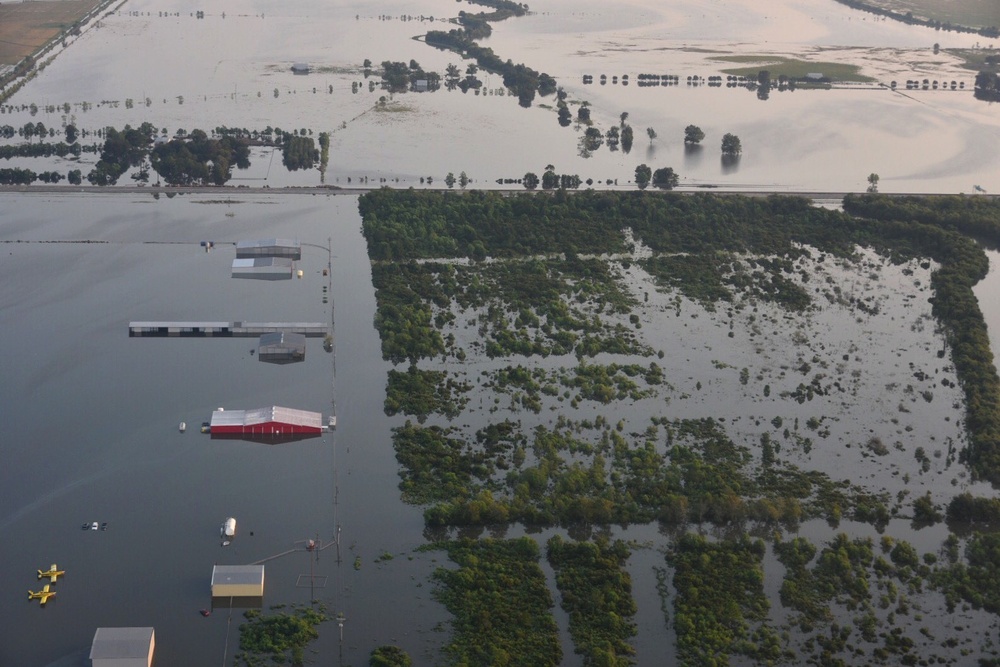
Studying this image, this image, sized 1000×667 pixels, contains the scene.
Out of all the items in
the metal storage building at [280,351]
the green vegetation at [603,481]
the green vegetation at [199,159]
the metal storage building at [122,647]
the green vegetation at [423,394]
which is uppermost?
the green vegetation at [199,159]

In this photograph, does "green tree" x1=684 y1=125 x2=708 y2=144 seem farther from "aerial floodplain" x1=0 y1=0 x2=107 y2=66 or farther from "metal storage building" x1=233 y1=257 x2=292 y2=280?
"aerial floodplain" x1=0 y1=0 x2=107 y2=66

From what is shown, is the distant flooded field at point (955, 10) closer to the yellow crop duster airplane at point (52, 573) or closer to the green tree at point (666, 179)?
the green tree at point (666, 179)

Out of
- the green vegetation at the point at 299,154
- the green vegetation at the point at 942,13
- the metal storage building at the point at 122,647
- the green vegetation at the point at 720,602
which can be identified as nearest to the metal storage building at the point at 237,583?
the metal storage building at the point at 122,647

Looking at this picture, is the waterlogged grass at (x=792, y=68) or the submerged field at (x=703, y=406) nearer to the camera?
the submerged field at (x=703, y=406)

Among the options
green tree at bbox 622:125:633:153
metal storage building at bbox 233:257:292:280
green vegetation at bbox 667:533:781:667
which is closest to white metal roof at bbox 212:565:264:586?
green vegetation at bbox 667:533:781:667

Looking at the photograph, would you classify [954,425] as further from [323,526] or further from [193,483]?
[193,483]

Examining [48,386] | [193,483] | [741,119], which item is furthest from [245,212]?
[741,119]

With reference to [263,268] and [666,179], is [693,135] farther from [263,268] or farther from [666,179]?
[263,268]
